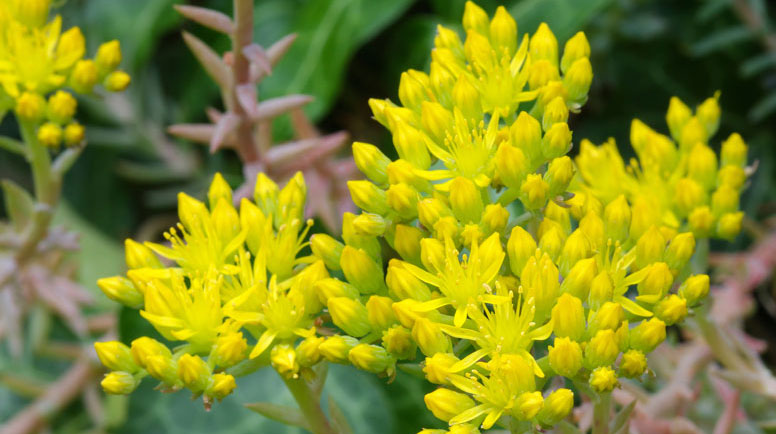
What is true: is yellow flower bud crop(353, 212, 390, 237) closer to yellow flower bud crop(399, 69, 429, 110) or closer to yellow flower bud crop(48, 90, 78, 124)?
yellow flower bud crop(399, 69, 429, 110)

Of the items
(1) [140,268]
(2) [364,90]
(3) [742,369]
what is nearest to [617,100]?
(2) [364,90]

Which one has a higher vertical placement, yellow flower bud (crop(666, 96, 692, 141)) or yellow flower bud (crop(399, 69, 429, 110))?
yellow flower bud (crop(399, 69, 429, 110))

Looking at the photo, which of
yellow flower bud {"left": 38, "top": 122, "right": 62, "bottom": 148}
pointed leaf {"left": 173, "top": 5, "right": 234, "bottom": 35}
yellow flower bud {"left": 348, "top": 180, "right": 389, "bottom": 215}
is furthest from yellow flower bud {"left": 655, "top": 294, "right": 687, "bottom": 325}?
yellow flower bud {"left": 38, "top": 122, "right": 62, "bottom": 148}

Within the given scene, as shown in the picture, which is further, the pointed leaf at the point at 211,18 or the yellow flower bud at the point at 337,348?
the pointed leaf at the point at 211,18

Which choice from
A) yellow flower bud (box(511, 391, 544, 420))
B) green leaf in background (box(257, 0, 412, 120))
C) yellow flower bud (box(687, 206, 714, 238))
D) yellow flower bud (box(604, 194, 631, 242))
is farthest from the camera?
green leaf in background (box(257, 0, 412, 120))

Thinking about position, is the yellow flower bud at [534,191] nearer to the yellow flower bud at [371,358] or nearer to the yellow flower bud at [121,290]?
the yellow flower bud at [371,358]

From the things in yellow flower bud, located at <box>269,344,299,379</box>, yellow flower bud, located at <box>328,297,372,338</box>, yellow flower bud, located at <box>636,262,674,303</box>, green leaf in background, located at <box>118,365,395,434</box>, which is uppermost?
yellow flower bud, located at <box>636,262,674,303</box>

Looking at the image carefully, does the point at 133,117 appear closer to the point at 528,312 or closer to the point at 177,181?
the point at 177,181

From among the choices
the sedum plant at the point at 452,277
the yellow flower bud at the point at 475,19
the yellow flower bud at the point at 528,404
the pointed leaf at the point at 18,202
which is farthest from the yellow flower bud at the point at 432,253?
the pointed leaf at the point at 18,202

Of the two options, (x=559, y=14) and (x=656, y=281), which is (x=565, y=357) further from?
(x=559, y=14)
